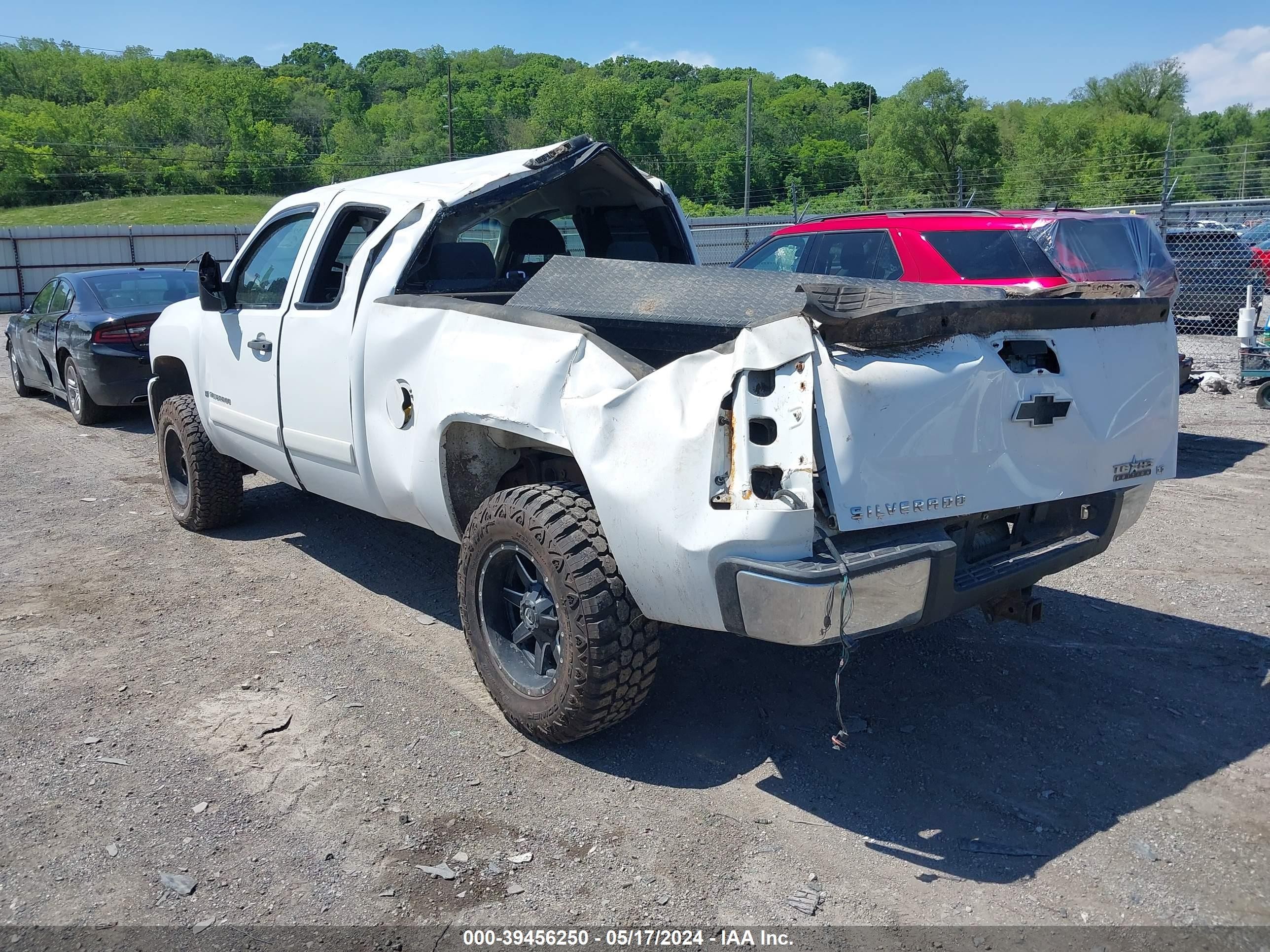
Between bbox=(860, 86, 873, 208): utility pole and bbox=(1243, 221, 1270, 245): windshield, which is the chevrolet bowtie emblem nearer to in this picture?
bbox=(1243, 221, 1270, 245): windshield

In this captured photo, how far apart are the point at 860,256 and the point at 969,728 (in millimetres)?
5211

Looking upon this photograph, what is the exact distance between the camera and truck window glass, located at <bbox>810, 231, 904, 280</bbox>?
314 inches

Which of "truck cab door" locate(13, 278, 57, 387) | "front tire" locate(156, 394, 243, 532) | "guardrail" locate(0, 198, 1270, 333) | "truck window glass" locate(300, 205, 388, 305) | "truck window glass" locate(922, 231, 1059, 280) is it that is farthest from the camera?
"guardrail" locate(0, 198, 1270, 333)

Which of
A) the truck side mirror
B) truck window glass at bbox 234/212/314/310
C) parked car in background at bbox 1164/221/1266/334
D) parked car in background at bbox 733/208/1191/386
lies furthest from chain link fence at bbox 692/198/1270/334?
the truck side mirror

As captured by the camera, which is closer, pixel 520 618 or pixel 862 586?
pixel 862 586

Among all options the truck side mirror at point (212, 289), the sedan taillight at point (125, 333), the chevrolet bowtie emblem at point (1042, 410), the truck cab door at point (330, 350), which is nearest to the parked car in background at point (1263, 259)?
the chevrolet bowtie emblem at point (1042, 410)

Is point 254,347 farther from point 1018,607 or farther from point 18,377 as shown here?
point 18,377

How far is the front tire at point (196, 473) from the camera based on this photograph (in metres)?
6.19

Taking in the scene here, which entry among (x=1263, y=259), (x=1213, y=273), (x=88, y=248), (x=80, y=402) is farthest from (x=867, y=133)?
(x=80, y=402)

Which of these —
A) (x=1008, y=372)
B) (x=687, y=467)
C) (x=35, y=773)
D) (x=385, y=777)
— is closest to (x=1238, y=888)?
(x=1008, y=372)

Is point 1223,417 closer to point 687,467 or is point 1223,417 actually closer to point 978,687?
point 978,687

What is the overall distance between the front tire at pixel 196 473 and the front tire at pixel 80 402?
4173mm

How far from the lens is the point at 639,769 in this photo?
11.8 ft

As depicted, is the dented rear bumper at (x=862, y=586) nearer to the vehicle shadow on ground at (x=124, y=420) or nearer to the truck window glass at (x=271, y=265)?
the truck window glass at (x=271, y=265)
